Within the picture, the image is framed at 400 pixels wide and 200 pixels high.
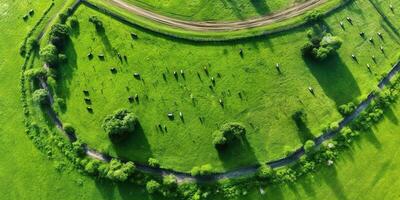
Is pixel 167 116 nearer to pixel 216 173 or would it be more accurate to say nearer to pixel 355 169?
pixel 216 173

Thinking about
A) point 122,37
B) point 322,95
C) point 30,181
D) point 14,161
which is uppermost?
point 122,37

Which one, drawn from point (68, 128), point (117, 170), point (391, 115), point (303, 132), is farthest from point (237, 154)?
point (68, 128)

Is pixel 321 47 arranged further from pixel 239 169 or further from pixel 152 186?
pixel 152 186

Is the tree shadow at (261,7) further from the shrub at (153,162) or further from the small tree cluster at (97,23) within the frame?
the shrub at (153,162)

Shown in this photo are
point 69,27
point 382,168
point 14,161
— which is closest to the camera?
point 382,168

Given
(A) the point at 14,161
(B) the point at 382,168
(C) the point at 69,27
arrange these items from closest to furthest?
1. (B) the point at 382,168
2. (A) the point at 14,161
3. (C) the point at 69,27

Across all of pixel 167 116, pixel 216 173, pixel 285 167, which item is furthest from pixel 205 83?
pixel 285 167

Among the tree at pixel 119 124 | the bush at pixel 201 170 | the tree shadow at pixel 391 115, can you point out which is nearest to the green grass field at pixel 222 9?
the tree at pixel 119 124
